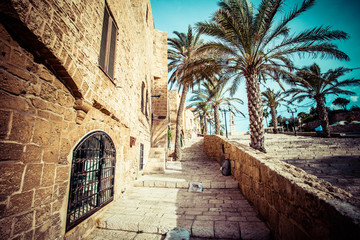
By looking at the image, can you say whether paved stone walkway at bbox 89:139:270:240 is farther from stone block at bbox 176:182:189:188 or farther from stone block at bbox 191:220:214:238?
stone block at bbox 176:182:189:188

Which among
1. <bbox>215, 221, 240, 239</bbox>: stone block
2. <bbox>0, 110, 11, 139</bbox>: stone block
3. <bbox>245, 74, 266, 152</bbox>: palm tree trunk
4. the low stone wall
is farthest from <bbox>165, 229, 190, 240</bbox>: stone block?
<bbox>245, 74, 266, 152</bbox>: palm tree trunk

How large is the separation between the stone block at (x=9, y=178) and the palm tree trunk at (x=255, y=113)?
22.6ft

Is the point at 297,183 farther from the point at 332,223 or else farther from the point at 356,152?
the point at 356,152

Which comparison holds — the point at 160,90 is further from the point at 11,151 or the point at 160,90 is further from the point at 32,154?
the point at 11,151

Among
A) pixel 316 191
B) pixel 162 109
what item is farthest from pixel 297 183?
pixel 162 109

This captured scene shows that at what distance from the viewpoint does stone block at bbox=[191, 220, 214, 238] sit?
8.24 feet

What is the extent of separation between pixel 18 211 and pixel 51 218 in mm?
522

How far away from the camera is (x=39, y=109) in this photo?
184 cm

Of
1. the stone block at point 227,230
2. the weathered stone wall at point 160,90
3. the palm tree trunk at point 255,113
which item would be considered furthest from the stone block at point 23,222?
the weathered stone wall at point 160,90

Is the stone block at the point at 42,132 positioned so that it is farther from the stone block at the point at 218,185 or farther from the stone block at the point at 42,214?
the stone block at the point at 218,185

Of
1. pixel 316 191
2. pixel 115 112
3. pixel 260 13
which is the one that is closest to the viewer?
pixel 316 191

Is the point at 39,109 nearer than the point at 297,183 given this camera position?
Yes

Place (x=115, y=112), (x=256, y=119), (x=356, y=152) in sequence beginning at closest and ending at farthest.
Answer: (x=115, y=112)
(x=256, y=119)
(x=356, y=152)

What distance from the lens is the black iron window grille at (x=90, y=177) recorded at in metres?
2.42
